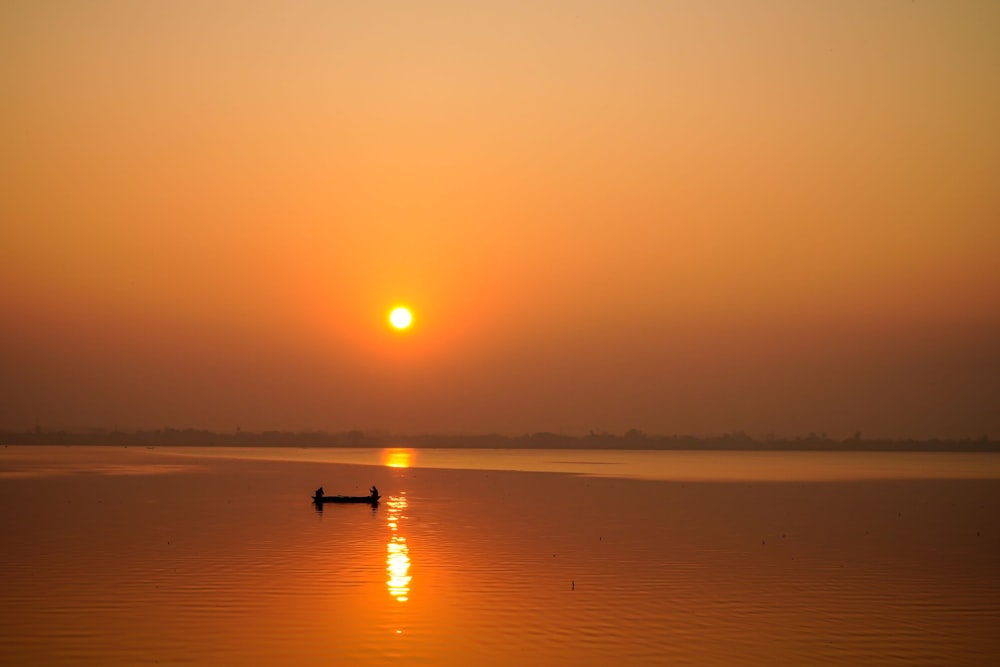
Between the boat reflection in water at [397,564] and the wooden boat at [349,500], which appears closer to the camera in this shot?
the boat reflection in water at [397,564]

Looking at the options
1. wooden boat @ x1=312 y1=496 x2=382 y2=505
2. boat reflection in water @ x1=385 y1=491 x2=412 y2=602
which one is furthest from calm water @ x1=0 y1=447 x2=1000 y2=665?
wooden boat @ x1=312 y1=496 x2=382 y2=505

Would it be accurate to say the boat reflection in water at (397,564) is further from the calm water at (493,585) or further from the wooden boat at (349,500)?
the wooden boat at (349,500)

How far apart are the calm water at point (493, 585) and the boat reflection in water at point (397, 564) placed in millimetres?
246

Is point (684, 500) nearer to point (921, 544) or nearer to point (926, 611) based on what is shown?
point (921, 544)

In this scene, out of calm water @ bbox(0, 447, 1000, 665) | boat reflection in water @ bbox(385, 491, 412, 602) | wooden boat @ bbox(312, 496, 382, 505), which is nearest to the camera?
calm water @ bbox(0, 447, 1000, 665)

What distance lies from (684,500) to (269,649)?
7336 centimetres

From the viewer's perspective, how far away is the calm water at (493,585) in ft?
102

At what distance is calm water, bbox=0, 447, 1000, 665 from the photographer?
31.0 m

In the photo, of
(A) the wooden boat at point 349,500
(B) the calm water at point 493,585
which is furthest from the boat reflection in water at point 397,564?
(A) the wooden boat at point 349,500

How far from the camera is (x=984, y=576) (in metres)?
48.2

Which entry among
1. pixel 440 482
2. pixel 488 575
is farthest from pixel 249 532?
pixel 440 482

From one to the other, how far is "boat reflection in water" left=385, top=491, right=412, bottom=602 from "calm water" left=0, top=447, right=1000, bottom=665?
246 mm

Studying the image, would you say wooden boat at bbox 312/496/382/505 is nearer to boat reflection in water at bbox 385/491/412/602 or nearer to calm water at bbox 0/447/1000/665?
calm water at bbox 0/447/1000/665

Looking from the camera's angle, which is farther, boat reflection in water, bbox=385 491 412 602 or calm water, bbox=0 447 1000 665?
boat reflection in water, bbox=385 491 412 602
